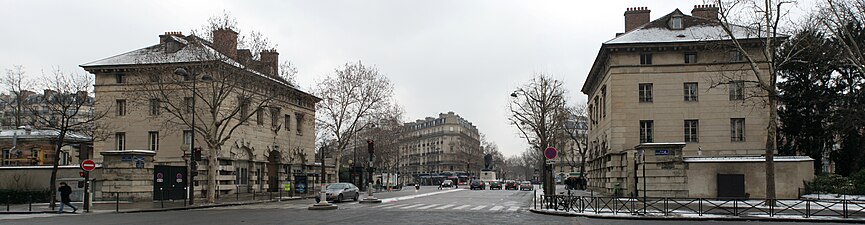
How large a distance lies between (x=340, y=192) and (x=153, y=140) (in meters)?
15.4

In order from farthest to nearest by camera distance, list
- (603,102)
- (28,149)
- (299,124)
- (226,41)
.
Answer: (299,124) < (28,149) < (603,102) < (226,41)

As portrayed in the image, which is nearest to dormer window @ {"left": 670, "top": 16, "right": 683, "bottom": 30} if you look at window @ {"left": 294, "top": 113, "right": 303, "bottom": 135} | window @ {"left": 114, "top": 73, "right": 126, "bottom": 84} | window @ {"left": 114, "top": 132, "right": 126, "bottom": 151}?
window @ {"left": 294, "top": 113, "right": 303, "bottom": 135}

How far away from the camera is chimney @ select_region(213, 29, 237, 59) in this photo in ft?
121

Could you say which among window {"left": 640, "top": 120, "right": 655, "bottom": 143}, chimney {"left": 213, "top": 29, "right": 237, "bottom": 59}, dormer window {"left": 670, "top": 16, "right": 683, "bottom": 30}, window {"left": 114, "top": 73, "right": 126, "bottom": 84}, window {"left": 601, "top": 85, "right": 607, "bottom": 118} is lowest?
window {"left": 640, "top": 120, "right": 655, "bottom": 143}

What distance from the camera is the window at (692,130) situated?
43.3 metres

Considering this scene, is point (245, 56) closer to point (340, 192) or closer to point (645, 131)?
point (340, 192)

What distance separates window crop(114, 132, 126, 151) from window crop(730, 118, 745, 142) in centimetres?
3726

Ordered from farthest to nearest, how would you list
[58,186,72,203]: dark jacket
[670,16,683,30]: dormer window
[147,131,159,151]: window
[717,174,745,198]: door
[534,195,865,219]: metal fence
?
[147,131,159,151]: window, [670,16,683,30]: dormer window, [717,174,745,198]: door, [58,186,72,203]: dark jacket, [534,195,865,219]: metal fence

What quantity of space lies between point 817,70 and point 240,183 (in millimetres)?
35661

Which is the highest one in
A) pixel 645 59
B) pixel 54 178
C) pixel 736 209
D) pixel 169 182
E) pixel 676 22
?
pixel 676 22

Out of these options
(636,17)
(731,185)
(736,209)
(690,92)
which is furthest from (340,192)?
(636,17)

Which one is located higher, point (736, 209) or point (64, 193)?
point (64, 193)

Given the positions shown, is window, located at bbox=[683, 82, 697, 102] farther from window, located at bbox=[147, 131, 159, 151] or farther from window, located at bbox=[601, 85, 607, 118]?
window, located at bbox=[147, 131, 159, 151]

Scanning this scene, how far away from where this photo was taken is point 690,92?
4344cm
